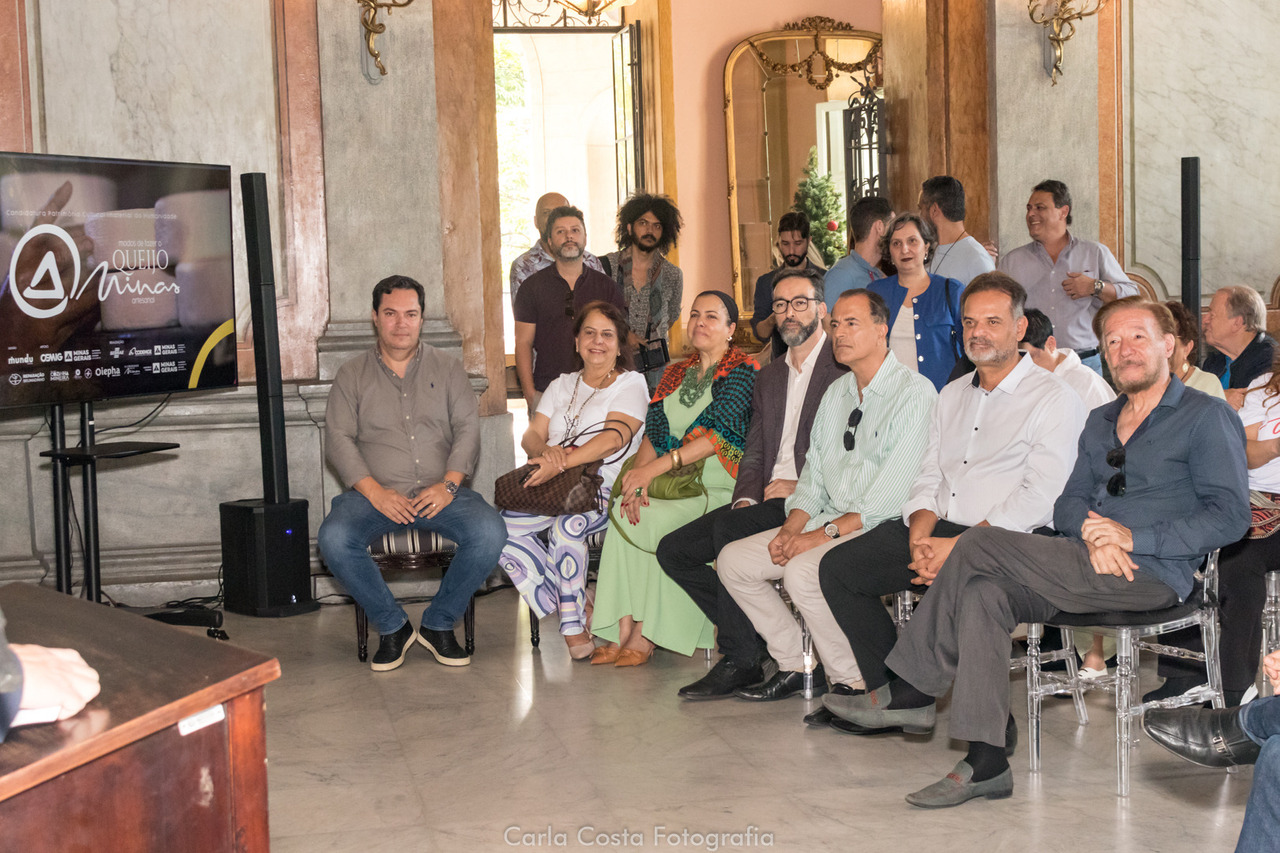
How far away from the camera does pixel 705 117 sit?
35.3ft

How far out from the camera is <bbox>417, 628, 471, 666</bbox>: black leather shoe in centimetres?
468

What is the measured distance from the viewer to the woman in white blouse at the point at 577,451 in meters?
4.76

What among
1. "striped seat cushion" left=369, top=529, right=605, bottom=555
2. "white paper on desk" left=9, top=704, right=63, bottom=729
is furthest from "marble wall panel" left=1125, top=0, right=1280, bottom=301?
"white paper on desk" left=9, top=704, right=63, bottom=729

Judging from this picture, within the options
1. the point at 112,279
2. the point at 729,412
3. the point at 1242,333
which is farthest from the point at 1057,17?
the point at 112,279

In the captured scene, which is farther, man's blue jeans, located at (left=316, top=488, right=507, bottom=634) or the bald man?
the bald man

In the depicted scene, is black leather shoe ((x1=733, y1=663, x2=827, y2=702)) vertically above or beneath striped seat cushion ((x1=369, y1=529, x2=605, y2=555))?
beneath

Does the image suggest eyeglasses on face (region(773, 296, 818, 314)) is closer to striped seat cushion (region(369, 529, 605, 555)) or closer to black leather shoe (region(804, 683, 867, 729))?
black leather shoe (region(804, 683, 867, 729))

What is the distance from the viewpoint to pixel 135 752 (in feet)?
5.84

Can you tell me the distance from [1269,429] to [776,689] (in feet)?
5.61

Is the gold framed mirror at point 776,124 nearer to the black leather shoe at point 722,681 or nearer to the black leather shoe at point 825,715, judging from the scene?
the black leather shoe at point 722,681

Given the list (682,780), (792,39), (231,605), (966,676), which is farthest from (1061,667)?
(792,39)

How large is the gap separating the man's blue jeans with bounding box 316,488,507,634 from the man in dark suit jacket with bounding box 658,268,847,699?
2.25 feet

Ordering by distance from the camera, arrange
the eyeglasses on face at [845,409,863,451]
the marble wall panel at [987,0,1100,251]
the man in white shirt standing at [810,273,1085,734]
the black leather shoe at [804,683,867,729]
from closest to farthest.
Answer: the man in white shirt standing at [810,273,1085,734] < the black leather shoe at [804,683,867,729] < the eyeglasses on face at [845,409,863,451] < the marble wall panel at [987,0,1100,251]

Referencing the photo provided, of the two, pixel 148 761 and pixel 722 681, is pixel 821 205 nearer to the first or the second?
pixel 722 681
